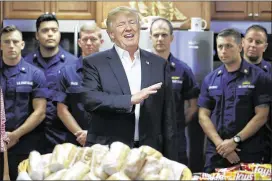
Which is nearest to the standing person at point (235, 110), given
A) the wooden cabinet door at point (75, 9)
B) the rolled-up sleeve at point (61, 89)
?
the rolled-up sleeve at point (61, 89)

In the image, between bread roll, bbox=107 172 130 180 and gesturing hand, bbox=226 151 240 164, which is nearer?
bread roll, bbox=107 172 130 180

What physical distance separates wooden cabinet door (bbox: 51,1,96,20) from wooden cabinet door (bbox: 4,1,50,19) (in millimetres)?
89

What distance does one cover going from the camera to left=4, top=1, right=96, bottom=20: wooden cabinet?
17.5 ft

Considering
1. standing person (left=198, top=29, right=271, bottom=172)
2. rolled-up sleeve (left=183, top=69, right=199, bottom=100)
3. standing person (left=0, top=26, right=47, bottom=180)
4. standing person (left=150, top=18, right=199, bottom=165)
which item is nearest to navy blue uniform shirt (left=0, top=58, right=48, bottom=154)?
standing person (left=0, top=26, right=47, bottom=180)

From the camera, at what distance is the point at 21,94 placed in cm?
414

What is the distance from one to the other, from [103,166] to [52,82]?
2500 millimetres

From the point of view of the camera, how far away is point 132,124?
9.11 ft

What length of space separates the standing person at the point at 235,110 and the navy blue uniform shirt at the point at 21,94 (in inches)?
44.8

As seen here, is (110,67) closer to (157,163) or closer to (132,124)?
(132,124)

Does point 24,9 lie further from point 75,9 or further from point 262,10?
point 262,10

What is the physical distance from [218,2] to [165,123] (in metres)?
2.90

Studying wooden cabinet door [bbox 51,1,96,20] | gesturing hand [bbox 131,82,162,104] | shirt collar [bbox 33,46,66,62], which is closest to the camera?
gesturing hand [bbox 131,82,162,104]

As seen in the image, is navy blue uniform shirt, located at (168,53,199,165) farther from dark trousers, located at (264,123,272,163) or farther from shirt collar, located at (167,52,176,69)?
dark trousers, located at (264,123,272,163)

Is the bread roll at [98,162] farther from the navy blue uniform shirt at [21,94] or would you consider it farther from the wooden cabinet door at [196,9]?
the wooden cabinet door at [196,9]
